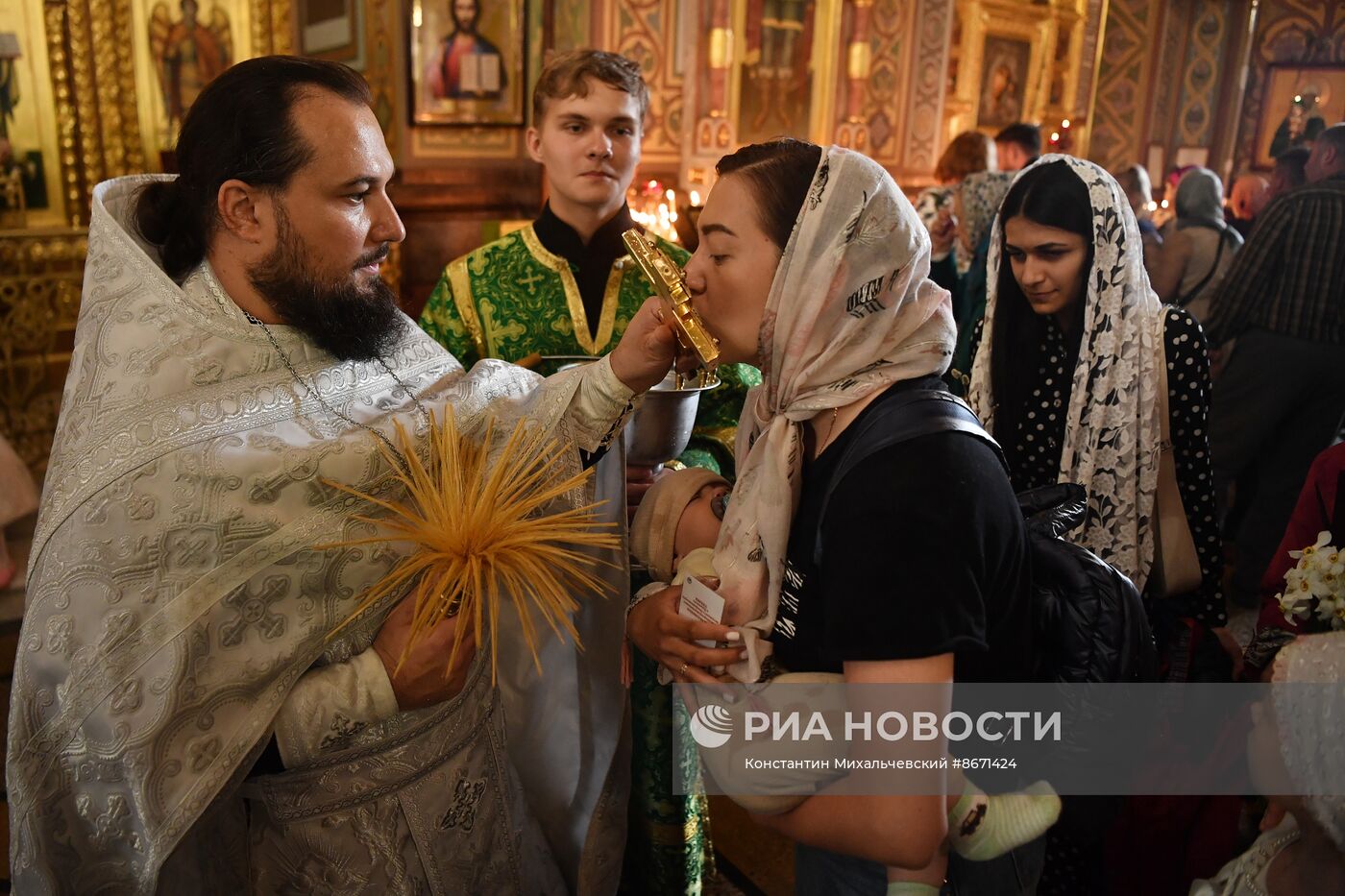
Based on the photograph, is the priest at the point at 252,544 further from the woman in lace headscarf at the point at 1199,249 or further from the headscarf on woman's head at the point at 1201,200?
the headscarf on woman's head at the point at 1201,200

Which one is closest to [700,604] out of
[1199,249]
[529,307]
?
[529,307]

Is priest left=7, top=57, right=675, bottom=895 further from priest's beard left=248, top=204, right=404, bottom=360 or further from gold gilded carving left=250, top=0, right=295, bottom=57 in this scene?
gold gilded carving left=250, top=0, right=295, bottom=57

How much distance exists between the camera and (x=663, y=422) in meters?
1.95

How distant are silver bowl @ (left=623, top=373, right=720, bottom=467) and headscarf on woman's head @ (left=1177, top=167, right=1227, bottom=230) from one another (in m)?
4.54

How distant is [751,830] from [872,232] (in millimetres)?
2334

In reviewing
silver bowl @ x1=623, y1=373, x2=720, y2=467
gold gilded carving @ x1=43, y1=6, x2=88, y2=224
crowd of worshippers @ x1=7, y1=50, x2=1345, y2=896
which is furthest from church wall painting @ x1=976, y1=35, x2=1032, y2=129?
silver bowl @ x1=623, y1=373, x2=720, y2=467

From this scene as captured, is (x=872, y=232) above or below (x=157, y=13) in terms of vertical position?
below

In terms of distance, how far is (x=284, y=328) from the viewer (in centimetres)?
164

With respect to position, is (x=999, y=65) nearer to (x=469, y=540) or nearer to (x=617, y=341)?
(x=617, y=341)

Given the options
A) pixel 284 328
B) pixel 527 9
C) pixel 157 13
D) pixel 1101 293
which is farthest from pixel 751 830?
pixel 157 13

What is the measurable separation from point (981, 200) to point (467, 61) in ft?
13.2

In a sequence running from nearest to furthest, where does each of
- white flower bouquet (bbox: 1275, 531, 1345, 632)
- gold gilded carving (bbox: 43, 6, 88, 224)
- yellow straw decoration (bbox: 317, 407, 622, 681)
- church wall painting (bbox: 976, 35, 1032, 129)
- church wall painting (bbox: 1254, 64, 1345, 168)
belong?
yellow straw decoration (bbox: 317, 407, 622, 681) < white flower bouquet (bbox: 1275, 531, 1345, 632) < gold gilded carving (bbox: 43, 6, 88, 224) < church wall painting (bbox: 976, 35, 1032, 129) < church wall painting (bbox: 1254, 64, 1345, 168)

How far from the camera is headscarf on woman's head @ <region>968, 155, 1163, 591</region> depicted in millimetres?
2309

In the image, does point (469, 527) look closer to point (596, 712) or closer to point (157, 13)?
point (596, 712)
